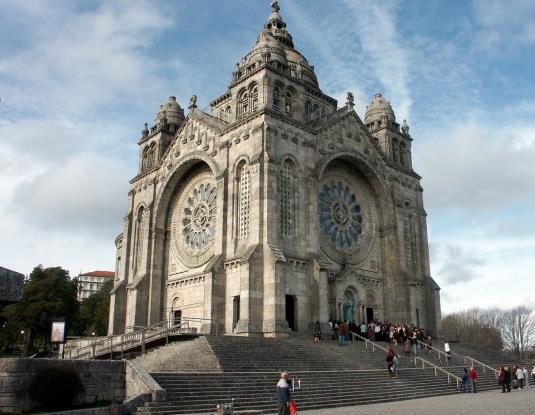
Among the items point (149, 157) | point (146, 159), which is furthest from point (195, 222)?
point (146, 159)

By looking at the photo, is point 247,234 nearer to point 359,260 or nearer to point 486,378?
point 359,260

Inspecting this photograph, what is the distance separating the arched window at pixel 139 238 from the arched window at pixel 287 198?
45.7ft

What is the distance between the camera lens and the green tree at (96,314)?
211ft

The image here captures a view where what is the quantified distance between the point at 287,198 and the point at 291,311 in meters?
7.09

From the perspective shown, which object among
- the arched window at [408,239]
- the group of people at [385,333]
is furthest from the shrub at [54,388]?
the arched window at [408,239]

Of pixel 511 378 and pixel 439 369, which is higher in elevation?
pixel 439 369

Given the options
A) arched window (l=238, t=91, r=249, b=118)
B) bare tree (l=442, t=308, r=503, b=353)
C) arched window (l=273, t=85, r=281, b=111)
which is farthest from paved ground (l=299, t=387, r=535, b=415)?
bare tree (l=442, t=308, r=503, b=353)

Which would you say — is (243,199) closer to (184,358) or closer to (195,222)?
(195,222)

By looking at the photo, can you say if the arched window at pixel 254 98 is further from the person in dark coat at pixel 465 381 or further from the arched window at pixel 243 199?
the person in dark coat at pixel 465 381

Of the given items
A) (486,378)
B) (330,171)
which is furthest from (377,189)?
(486,378)

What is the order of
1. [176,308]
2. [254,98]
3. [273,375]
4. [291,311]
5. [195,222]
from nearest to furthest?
[273,375] < [291,311] < [254,98] < [176,308] < [195,222]

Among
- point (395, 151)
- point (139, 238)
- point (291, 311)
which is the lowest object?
point (291, 311)

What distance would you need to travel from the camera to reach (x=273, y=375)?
21641mm

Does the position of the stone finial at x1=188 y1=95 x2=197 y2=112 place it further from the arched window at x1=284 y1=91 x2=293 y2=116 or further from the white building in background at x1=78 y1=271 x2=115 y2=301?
the white building in background at x1=78 y1=271 x2=115 y2=301
